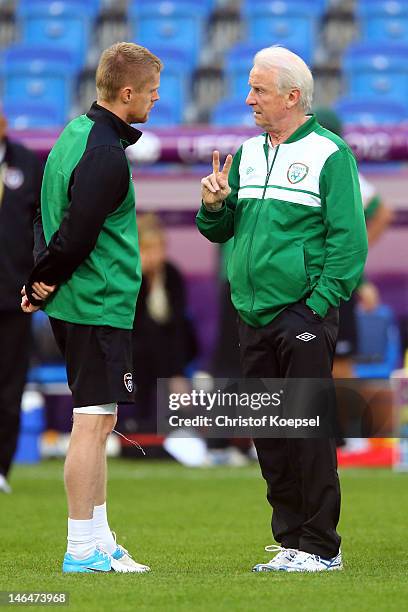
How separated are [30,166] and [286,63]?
3.24 m

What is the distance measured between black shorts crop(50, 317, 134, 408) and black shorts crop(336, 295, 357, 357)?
379 cm

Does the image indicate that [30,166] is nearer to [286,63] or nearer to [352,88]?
[286,63]

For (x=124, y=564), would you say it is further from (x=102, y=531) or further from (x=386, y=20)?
(x=386, y=20)

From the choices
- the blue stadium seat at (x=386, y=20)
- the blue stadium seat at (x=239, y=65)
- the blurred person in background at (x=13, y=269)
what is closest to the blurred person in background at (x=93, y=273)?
the blurred person in background at (x=13, y=269)

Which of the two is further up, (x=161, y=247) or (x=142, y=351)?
(x=161, y=247)

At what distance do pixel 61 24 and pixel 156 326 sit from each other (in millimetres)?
5649

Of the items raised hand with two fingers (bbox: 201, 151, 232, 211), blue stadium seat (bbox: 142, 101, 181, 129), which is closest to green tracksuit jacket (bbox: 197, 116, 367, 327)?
raised hand with two fingers (bbox: 201, 151, 232, 211)

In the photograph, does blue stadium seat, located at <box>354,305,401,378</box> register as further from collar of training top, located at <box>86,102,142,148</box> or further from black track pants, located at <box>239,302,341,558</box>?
collar of training top, located at <box>86,102,142,148</box>

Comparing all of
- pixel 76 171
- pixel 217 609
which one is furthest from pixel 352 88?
pixel 217 609

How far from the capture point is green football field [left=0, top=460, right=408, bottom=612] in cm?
413

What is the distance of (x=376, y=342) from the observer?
10641 millimetres

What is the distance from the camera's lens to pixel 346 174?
187 inches

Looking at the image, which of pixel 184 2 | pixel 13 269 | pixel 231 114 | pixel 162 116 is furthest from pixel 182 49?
pixel 13 269

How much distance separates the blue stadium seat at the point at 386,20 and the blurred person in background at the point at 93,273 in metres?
10.0
